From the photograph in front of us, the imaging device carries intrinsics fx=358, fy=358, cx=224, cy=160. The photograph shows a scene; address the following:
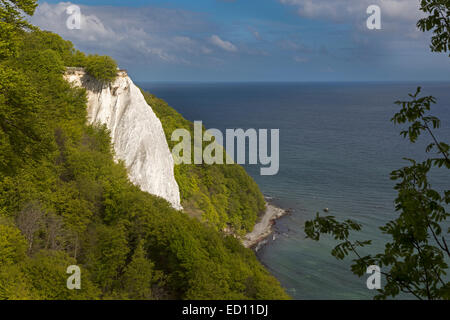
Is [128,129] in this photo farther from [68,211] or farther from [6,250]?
[6,250]

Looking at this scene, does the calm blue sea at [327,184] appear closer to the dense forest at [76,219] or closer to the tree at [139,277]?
the dense forest at [76,219]

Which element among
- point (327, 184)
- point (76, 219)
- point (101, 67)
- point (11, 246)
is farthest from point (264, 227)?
point (11, 246)

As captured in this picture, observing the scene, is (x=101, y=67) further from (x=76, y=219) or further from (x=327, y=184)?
(x=327, y=184)

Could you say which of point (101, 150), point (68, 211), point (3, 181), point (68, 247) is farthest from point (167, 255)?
point (101, 150)

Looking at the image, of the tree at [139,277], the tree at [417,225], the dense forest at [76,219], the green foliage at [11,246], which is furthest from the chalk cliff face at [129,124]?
the tree at [417,225]

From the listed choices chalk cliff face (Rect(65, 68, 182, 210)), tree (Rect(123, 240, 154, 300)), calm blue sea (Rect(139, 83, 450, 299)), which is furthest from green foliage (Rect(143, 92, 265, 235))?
tree (Rect(123, 240, 154, 300))

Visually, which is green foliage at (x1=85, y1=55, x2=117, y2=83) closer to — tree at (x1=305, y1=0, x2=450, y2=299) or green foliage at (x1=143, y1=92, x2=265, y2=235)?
green foliage at (x1=143, y1=92, x2=265, y2=235)
